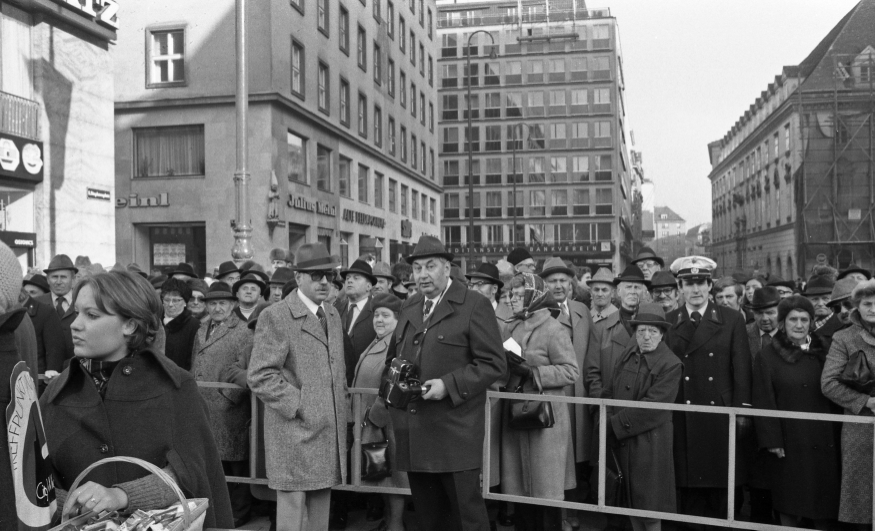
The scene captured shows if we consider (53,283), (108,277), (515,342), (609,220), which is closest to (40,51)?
(53,283)

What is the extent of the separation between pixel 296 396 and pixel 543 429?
1848 millimetres

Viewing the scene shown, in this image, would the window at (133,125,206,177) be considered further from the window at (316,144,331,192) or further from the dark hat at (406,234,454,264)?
the dark hat at (406,234,454,264)

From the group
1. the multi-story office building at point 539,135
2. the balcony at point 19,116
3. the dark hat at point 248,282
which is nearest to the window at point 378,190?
the balcony at point 19,116

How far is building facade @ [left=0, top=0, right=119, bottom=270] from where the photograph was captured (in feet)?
47.1

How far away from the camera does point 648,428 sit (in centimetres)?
520

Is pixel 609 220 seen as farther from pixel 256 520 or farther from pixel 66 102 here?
pixel 256 520

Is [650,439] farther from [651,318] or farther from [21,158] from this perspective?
[21,158]

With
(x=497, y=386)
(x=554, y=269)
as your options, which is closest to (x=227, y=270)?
(x=554, y=269)

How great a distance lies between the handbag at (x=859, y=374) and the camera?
4941 mm

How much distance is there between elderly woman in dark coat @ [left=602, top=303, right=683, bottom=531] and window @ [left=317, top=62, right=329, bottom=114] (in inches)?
939

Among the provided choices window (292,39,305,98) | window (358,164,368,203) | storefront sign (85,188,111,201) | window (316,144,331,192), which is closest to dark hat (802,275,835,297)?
storefront sign (85,188,111,201)

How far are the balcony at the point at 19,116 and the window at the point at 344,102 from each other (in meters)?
16.2

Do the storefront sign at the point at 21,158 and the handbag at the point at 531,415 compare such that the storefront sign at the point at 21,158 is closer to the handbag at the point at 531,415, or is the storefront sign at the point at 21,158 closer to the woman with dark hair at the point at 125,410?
the handbag at the point at 531,415

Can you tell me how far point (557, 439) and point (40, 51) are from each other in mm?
14191
